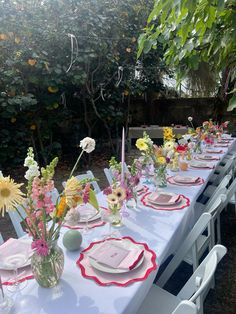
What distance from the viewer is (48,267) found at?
3.59 ft

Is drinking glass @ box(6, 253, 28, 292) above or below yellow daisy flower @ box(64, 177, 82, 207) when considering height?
below

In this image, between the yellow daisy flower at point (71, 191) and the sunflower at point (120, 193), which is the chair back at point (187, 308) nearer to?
the yellow daisy flower at point (71, 191)

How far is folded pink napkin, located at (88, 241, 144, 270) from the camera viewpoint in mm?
1206

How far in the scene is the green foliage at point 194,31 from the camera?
1094 mm

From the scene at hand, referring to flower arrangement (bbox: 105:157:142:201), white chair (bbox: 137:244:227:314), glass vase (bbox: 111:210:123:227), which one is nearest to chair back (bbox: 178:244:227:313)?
white chair (bbox: 137:244:227:314)

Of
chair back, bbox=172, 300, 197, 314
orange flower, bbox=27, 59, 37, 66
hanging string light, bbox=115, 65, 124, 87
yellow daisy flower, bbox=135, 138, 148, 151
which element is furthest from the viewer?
hanging string light, bbox=115, 65, 124, 87

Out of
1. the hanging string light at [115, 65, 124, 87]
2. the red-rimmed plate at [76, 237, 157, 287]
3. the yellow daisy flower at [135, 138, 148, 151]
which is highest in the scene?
the hanging string light at [115, 65, 124, 87]

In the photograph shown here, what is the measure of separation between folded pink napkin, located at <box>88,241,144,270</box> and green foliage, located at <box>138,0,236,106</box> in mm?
962

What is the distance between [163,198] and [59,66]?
3166 millimetres

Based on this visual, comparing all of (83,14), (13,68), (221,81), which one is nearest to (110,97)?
(83,14)

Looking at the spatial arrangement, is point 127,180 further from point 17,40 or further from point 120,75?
point 120,75

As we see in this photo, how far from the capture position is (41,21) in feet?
13.4

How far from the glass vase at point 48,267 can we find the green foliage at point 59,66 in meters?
3.12

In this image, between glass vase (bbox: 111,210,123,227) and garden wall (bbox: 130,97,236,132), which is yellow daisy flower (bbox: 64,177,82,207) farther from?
garden wall (bbox: 130,97,236,132)
